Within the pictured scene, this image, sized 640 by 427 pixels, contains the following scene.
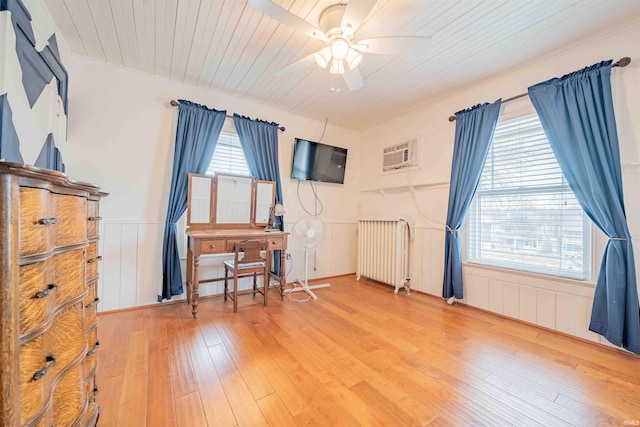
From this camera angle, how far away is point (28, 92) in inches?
63.6

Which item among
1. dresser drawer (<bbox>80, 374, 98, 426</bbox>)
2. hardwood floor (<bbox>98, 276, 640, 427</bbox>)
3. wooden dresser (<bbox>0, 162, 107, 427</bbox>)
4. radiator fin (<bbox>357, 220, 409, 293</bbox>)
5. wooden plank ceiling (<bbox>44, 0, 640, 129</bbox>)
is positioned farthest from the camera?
radiator fin (<bbox>357, 220, 409, 293</bbox>)

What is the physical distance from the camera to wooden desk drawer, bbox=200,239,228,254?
2.41m

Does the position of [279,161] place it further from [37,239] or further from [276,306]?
[37,239]

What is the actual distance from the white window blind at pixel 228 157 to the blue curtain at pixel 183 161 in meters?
0.15

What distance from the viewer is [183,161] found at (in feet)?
8.70

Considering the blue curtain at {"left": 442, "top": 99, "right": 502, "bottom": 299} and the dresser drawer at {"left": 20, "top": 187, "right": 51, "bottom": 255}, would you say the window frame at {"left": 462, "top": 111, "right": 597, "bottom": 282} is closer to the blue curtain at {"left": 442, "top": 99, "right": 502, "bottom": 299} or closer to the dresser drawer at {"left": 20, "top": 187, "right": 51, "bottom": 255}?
the blue curtain at {"left": 442, "top": 99, "right": 502, "bottom": 299}

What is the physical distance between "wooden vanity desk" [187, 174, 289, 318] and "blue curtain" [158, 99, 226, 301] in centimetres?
10

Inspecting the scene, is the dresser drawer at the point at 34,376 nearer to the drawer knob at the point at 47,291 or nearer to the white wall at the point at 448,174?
the drawer knob at the point at 47,291

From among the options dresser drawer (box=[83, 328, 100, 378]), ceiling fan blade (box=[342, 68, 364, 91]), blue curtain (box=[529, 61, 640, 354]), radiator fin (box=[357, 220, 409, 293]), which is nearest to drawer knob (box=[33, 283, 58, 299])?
dresser drawer (box=[83, 328, 100, 378])

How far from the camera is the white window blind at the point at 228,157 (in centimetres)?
297

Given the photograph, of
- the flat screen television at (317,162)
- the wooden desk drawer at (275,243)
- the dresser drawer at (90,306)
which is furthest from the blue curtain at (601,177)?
the dresser drawer at (90,306)

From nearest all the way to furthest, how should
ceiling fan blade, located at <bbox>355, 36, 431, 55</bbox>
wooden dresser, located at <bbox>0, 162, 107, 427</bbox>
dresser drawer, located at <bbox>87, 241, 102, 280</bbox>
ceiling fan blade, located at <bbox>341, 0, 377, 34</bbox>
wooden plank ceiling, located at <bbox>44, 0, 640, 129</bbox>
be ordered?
1. wooden dresser, located at <bbox>0, 162, 107, 427</bbox>
2. dresser drawer, located at <bbox>87, 241, 102, 280</bbox>
3. ceiling fan blade, located at <bbox>341, 0, 377, 34</bbox>
4. ceiling fan blade, located at <bbox>355, 36, 431, 55</bbox>
5. wooden plank ceiling, located at <bbox>44, 0, 640, 129</bbox>

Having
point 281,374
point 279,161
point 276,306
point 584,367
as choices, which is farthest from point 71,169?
point 584,367

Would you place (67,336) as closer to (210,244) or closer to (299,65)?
(210,244)
